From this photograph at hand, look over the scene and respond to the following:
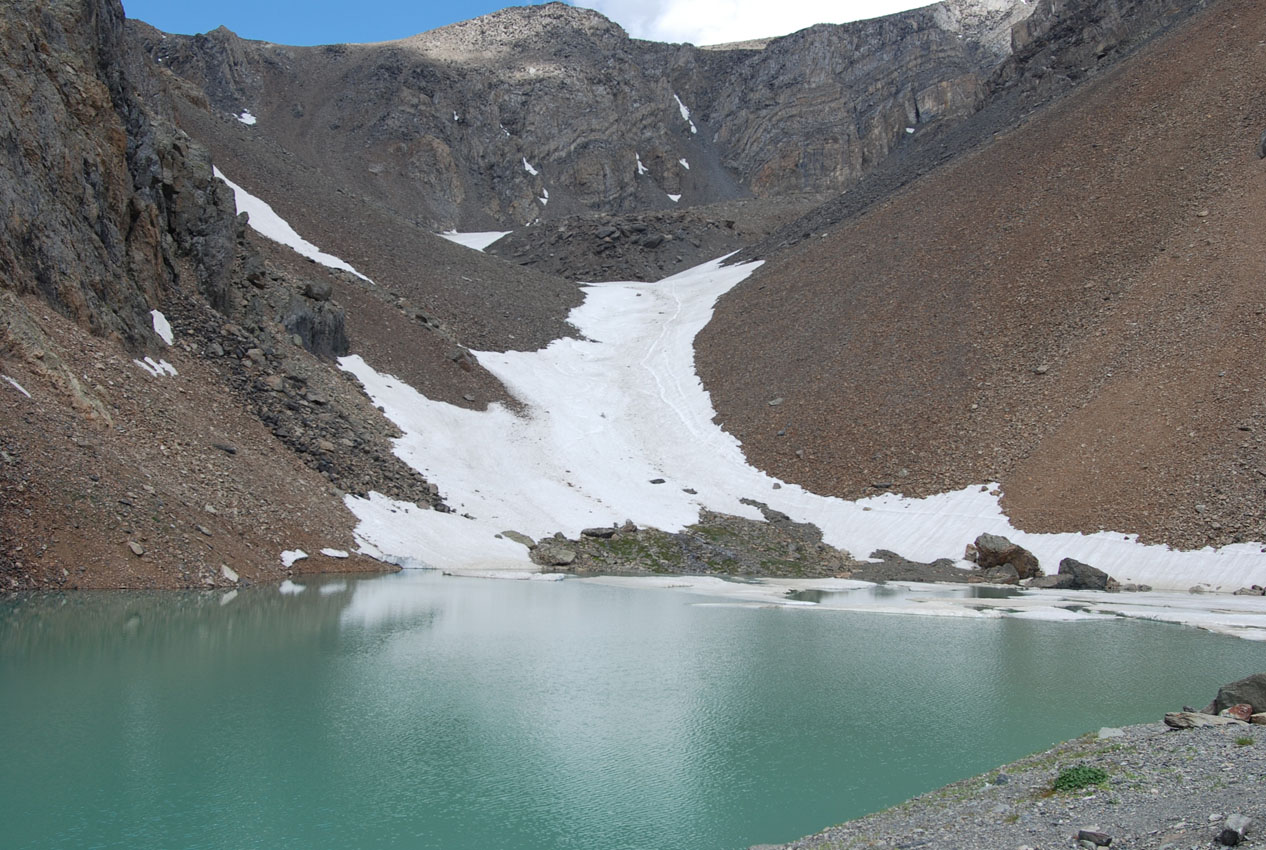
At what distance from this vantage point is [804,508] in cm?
3228

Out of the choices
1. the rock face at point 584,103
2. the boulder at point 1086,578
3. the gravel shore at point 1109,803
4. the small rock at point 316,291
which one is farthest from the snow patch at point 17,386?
the rock face at point 584,103

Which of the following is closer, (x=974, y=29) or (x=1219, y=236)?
(x=1219, y=236)

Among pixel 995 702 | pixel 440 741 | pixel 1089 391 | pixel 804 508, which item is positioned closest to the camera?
pixel 440 741

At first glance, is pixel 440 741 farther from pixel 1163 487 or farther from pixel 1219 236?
pixel 1219 236

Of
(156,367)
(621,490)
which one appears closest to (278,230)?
(156,367)

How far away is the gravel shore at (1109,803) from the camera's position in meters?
6.86

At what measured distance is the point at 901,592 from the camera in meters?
25.0

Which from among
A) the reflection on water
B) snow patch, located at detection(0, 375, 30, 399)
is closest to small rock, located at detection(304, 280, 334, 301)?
snow patch, located at detection(0, 375, 30, 399)

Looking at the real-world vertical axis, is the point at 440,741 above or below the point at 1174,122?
below

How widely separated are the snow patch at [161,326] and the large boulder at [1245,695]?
1070 inches

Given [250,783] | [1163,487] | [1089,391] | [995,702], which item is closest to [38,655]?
[250,783]

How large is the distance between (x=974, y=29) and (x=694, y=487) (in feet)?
348

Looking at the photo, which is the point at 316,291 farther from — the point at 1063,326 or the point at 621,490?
the point at 1063,326

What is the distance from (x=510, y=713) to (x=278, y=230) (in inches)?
1514
